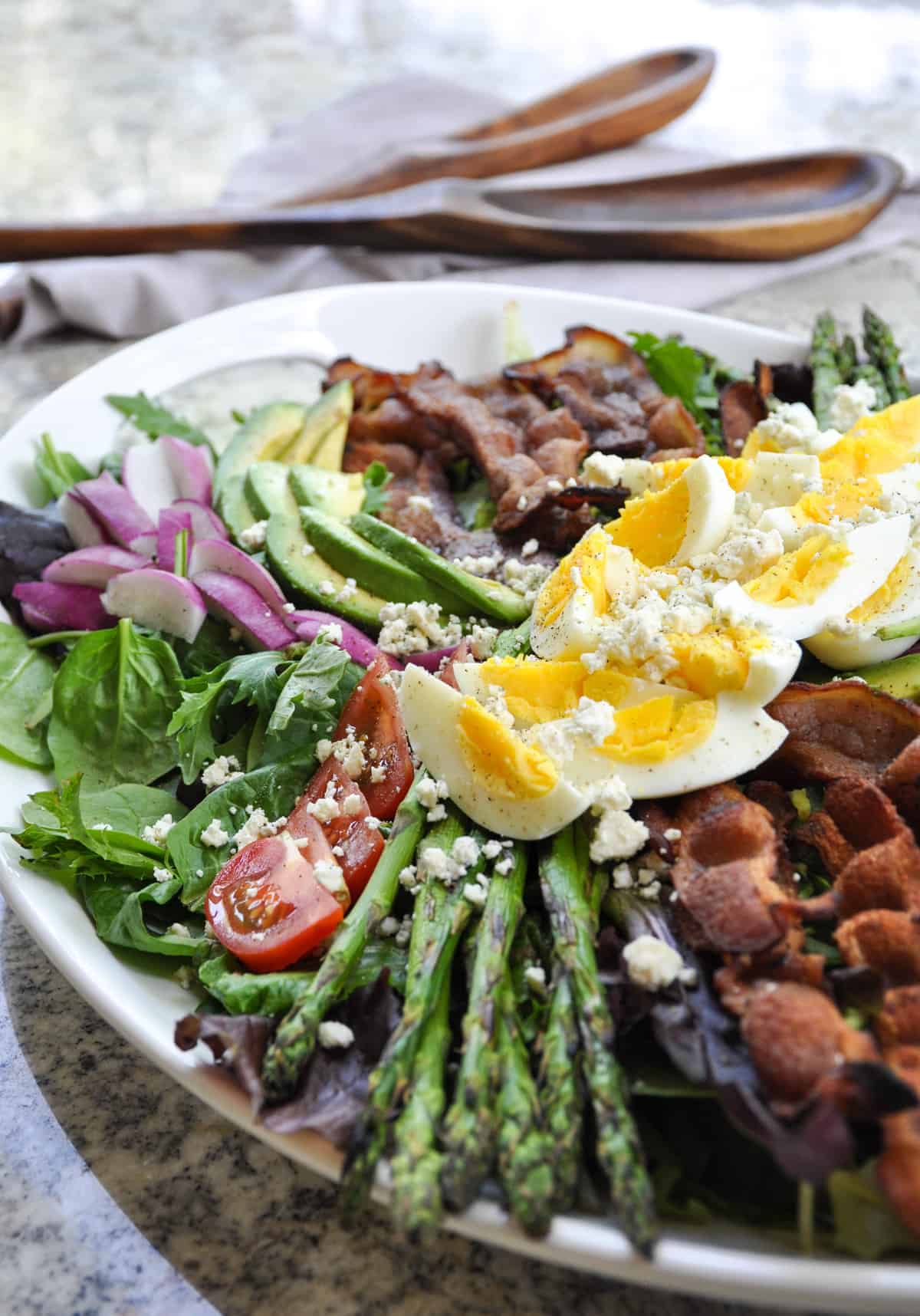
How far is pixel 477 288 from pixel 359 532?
1.28m

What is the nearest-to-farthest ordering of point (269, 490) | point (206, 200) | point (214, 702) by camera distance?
point (214, 702), point (269, 490), point (206, 200)

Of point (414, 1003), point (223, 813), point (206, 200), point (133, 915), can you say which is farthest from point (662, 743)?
point (206, 200)

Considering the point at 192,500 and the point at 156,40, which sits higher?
the point at 156,40

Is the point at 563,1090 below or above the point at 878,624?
below

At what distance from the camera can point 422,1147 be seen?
5.04 feet

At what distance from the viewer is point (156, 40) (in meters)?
6.54

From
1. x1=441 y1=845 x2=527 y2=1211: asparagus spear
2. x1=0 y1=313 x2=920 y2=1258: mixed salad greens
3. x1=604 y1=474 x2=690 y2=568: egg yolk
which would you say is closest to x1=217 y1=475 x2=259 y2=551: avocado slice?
x1=0 y1=313 x2=920 y2=1258: mixed salad greens

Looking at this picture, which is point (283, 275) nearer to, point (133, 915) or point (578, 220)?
point (578, 220)

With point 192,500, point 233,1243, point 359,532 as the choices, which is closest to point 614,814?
point 233,1243

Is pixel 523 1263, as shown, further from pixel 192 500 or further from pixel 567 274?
pixel 567 274

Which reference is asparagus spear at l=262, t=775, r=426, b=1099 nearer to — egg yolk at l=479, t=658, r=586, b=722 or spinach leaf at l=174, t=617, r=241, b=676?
egg yolk at l=479, t=658, r=586, b=722

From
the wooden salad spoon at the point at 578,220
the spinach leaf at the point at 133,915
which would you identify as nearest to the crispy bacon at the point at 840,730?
the spinach leaf at the point at 133,915

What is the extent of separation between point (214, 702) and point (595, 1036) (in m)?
1.04

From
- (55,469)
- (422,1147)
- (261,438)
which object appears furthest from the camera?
(261,438)
